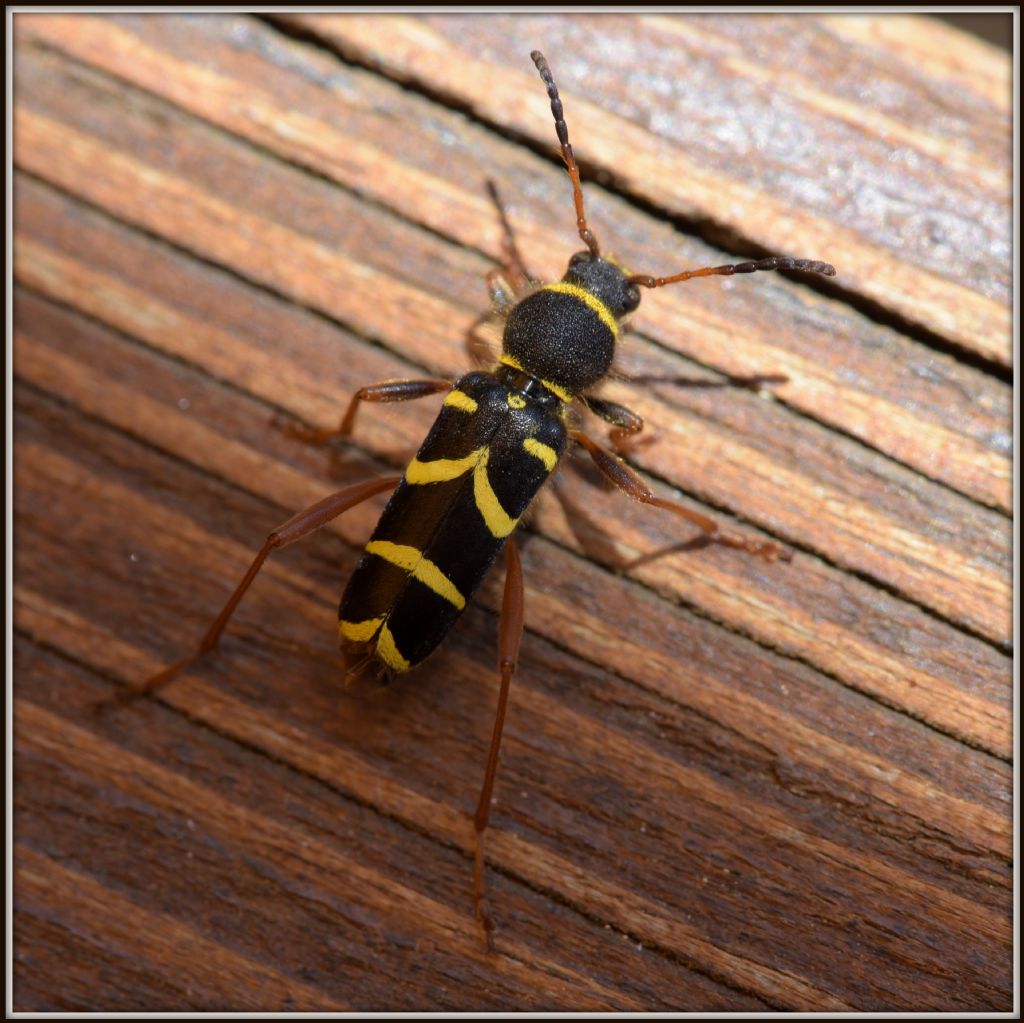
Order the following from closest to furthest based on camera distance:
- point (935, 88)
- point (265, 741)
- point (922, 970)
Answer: point (922, 970)
point (265, 741)
point (935, 88)

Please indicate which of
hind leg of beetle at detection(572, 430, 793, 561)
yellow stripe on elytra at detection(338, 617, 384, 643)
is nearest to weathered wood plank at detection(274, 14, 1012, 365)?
hind leg of beetle at detection(572, 430, 793, 561)

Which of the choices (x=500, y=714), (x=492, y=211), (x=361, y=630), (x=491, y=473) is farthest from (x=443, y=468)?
(x=492, y=211)

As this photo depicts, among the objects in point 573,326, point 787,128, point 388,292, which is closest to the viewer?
point 573,326

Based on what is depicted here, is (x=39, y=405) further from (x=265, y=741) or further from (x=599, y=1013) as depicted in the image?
(x=599, y=1013)

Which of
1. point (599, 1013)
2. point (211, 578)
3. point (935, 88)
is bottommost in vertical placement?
point (599, 1013)

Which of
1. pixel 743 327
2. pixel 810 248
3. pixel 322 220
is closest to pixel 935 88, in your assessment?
pixel 810 248

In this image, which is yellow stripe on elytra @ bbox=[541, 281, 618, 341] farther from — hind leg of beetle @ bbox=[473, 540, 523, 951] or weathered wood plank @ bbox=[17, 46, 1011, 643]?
hind leg of beetle @ bbox=[473, 540, 523, 951]

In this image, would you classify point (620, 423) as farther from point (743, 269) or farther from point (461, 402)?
point (743, 269)
